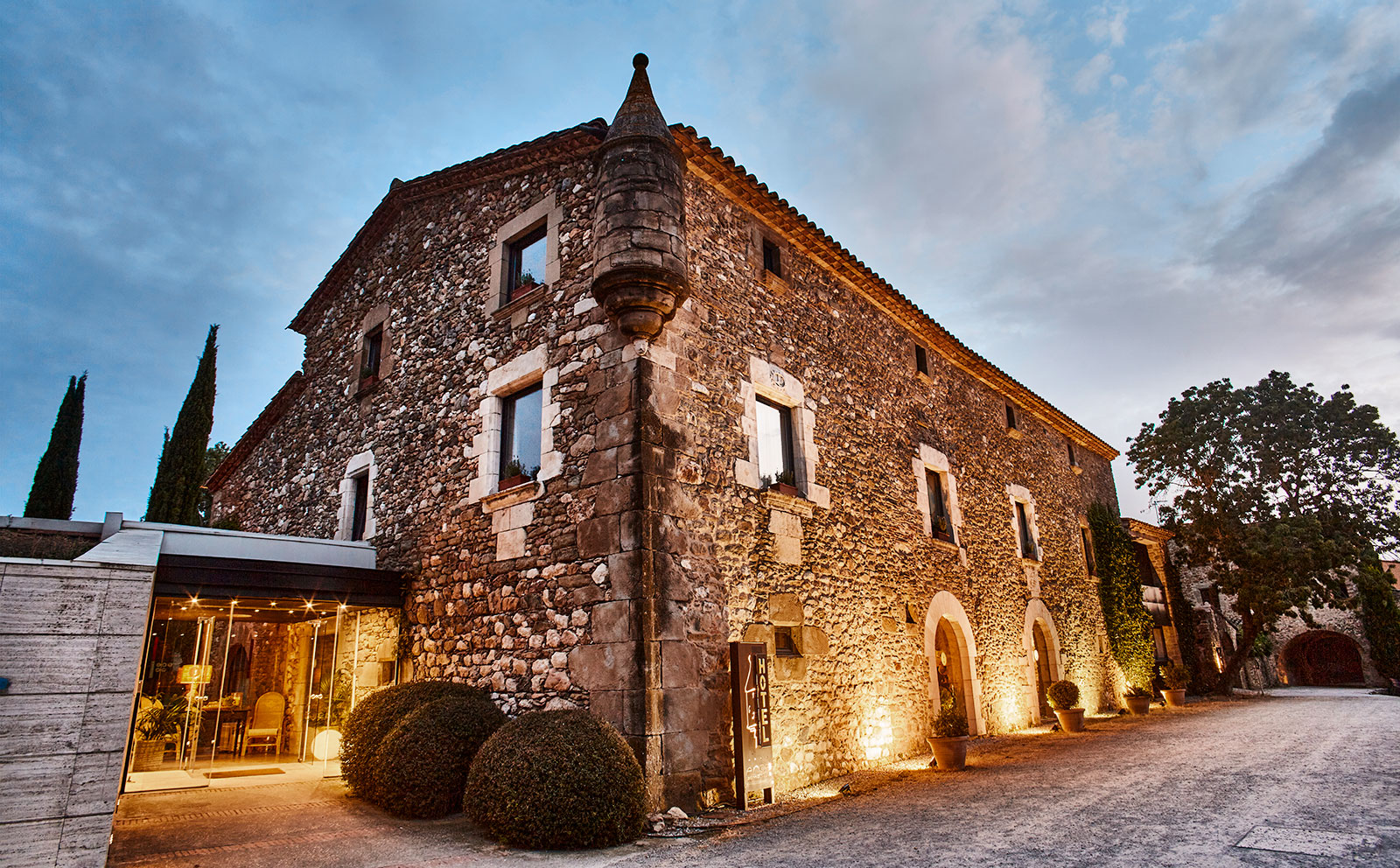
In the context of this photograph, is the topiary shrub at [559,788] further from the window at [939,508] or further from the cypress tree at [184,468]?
the cypress tree at [184,468]

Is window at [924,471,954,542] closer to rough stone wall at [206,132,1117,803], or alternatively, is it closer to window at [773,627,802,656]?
rough stone wall at [206,132,1117,803]

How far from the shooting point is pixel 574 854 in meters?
5.05

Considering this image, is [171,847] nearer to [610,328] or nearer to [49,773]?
[49,773]

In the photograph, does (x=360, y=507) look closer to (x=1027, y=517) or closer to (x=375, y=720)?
(x=375, y=720)

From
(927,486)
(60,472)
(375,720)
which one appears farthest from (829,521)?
(60,472)

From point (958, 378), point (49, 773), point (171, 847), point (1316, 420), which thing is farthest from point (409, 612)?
point (1316, 420)

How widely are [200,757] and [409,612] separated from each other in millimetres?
4215

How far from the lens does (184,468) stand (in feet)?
51.8

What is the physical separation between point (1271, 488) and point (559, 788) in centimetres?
2099

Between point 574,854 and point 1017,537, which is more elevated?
point 1017,537

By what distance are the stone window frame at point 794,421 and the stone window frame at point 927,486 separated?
2.86 metres

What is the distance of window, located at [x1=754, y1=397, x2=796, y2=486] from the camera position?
8.33 metres

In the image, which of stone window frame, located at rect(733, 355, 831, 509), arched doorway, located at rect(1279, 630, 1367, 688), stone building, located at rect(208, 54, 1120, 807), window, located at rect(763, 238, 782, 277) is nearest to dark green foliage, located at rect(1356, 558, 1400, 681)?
arched doorway, located at rect(1279, 630, 1367, 688)

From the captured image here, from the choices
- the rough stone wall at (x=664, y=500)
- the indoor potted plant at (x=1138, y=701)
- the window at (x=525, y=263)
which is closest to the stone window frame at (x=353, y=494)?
the rough stone wall at (x=664, y=500)
